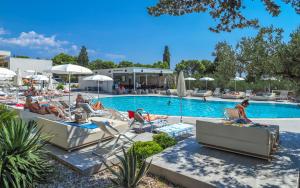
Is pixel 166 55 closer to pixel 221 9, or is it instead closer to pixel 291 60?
pixel 291 60

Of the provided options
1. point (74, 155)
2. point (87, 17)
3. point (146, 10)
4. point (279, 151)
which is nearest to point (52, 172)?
point (74, 155)

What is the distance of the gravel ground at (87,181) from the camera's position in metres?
4.35

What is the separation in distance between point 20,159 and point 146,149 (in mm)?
2516

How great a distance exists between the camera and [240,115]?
838 centimetres

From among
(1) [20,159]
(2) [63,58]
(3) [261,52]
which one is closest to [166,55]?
(2) [63,58]

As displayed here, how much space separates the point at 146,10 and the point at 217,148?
11.5ft

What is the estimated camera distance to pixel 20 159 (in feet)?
13.7

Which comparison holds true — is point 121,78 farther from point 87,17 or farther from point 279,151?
point 279,151

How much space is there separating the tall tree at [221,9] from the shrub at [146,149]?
2.95 meters

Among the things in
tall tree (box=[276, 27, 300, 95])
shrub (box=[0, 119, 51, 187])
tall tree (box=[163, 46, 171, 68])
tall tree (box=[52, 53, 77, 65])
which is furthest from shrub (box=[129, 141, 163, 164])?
tall tree (box=[52, 53, 77, 65])

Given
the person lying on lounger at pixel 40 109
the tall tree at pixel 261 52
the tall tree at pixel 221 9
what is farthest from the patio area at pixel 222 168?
the person lying on lounger at pixel 40 109

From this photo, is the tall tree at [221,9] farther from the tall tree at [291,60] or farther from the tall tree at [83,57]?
the tall tree at [83,57]

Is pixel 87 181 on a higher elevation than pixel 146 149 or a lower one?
lower

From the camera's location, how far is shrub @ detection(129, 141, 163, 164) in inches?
208
